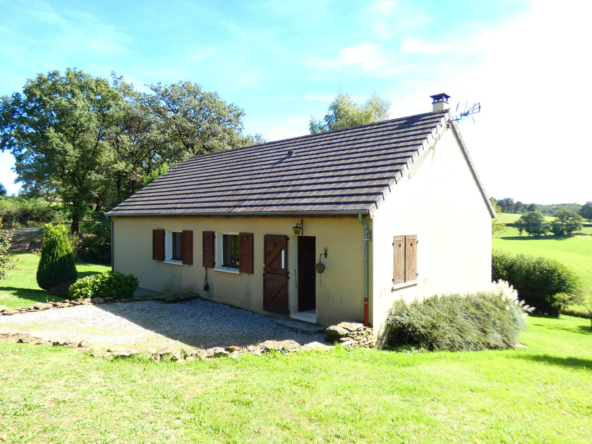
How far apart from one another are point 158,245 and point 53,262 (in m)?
4.06

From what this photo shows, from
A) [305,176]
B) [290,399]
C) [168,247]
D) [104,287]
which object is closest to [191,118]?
[168,247]

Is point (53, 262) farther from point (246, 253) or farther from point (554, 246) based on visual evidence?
point (554, 246)

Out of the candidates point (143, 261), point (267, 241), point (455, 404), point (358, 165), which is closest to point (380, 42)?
point (358, 165)

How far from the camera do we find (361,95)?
3738cm

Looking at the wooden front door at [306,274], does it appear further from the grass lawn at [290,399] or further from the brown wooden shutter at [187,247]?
the brown wooden shutter at [187,247]

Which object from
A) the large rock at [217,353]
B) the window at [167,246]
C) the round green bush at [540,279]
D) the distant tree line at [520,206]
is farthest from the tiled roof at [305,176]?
the distant tree line at [520,206]

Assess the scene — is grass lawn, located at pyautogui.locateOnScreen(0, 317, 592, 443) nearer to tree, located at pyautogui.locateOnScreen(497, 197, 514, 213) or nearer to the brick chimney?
the brick chimney

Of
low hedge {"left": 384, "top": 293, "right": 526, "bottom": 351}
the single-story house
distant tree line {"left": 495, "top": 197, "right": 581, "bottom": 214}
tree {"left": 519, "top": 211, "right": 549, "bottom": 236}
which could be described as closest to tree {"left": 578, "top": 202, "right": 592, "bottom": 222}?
distant tree line {"left": 495, "top": 197, "right": 581, "bottom": 214}

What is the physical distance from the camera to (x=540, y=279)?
1927 centimetres

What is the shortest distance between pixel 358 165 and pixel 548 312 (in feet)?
52.9

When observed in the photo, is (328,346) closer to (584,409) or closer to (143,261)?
(584,409)

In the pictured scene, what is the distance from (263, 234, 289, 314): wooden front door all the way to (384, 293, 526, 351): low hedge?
295 cm

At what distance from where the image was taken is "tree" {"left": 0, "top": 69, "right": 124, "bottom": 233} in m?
27.5

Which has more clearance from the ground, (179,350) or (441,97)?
(441,97)
